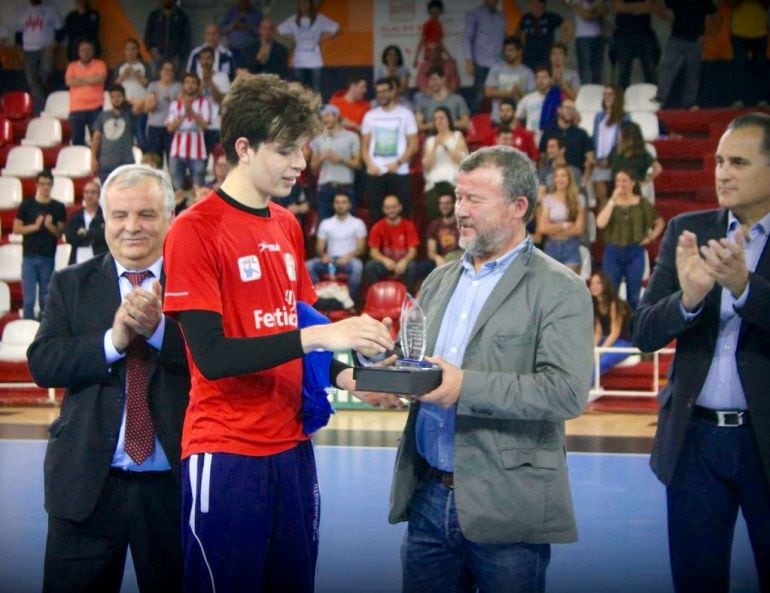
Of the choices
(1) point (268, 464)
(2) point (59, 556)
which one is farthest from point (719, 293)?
(2) point (59, 556)

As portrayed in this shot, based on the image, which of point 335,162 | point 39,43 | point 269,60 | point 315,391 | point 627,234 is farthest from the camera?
point 39,43

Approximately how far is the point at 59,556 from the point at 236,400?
889mm

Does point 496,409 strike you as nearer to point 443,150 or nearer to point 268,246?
point 268,246

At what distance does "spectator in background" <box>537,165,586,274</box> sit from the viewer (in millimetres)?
12219

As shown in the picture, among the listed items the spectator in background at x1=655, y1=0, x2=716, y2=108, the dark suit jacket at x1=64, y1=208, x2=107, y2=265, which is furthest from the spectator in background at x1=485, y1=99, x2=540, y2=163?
the dark suit jacket at x1=64, y1=208, x2=107, y2=265

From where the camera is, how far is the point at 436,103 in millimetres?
14219

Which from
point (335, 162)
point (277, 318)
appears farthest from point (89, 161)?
point (277, 318)

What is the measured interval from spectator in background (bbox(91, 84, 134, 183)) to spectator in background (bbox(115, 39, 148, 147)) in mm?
179

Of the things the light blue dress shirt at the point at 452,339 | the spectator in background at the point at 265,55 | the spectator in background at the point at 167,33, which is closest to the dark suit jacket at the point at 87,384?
the light blue dress shirt at the point at 452,339

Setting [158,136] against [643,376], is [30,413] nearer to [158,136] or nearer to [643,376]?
[158,136]

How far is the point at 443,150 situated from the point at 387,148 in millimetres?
719

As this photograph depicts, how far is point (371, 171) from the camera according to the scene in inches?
535

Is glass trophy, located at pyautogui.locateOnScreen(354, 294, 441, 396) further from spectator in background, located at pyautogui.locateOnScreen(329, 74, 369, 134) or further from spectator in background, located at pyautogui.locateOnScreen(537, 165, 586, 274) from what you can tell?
spectator in background, located at pyautogui.locateOnScreen(329, 74, 369, 134)

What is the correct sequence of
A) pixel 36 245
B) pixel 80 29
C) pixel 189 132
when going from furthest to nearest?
pixel 80 29
pixel 189 132
pixel 36 245
